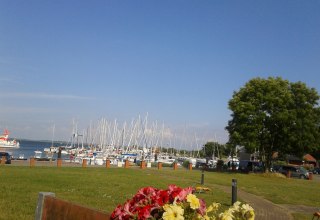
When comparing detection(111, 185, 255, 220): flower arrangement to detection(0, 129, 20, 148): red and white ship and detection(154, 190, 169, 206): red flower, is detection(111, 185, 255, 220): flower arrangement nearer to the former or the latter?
detection(154, 190, 169, 206): red flower

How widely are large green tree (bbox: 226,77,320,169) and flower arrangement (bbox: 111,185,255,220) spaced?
42398mm

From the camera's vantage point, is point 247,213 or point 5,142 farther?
point 5,142

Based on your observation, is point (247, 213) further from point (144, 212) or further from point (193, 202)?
point (144, 212)

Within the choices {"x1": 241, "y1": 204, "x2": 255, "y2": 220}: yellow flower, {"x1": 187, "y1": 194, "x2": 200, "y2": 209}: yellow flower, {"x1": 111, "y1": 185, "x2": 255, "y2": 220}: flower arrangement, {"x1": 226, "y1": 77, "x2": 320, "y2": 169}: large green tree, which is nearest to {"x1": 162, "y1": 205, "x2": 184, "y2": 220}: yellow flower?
{"x1": 111, "y1": 185, "x2": 255, "y2": 220}: flower arrangement

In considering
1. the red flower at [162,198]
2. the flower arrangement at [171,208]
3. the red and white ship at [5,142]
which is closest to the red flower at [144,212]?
the flower arrangement at [171,208]

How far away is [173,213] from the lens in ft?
10.3

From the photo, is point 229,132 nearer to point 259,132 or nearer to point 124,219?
point 259,132

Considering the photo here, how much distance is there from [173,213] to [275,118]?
43828 mm

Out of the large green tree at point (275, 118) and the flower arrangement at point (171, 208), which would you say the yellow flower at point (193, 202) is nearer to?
the flower arrangement at point (171, 208)

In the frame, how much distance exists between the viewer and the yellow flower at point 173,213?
3.10 metres

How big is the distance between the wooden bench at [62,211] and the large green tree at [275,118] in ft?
133

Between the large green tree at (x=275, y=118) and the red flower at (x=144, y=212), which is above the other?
the large green tree at (x=275, y=118)

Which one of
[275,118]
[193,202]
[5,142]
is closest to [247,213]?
[193,202]

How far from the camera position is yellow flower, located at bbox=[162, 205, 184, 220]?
10.2ft
